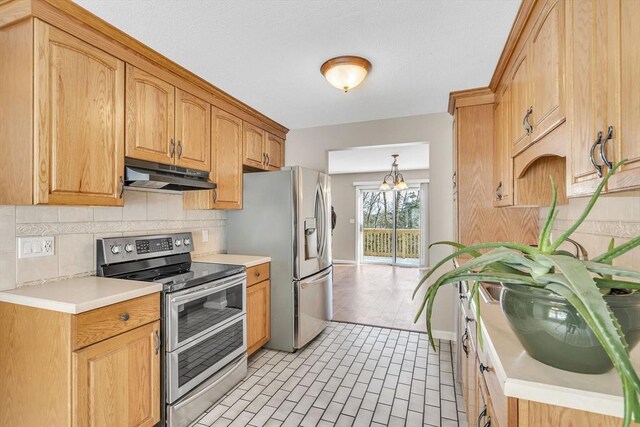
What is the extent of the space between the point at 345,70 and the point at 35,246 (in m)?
2.15

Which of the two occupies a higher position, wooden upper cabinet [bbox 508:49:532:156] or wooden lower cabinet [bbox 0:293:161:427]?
Result: wooden upper cabinet [bbox 508:49:532:156]

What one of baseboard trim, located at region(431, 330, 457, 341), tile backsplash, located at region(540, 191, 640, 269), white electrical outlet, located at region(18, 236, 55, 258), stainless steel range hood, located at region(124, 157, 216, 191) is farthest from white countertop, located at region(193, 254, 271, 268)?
tile backsplash, located at region(540, 191, 640, 269)

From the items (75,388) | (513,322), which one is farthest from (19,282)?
(513,322)

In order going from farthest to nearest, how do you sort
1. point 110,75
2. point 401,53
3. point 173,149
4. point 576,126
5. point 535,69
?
1. point 173,149
2. point 401,53
3. point 110,75
4. point 535,69
5. point 576,126

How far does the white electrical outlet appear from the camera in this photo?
167 centimetres

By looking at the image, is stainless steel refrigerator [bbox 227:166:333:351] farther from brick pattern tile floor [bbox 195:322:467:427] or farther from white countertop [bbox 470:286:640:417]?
white countertop [bbox 470:286:640:417]

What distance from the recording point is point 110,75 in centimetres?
183

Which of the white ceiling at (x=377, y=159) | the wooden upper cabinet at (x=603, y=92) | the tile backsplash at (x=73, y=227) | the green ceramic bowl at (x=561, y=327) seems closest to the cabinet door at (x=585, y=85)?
the wooden upper cabinet at (x=603, y=92)

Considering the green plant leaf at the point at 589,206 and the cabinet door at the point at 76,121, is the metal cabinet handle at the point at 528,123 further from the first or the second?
the cabinet door at the point at 76,121

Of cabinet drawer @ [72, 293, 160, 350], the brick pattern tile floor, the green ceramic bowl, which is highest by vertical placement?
the green ceramic bowl

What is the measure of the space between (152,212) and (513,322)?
8.01 ft

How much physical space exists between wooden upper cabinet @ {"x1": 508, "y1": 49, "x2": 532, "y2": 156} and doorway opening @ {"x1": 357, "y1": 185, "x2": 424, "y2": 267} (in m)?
5.46

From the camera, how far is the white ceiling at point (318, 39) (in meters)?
1.57

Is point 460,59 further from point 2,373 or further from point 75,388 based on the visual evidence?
point 2,373
